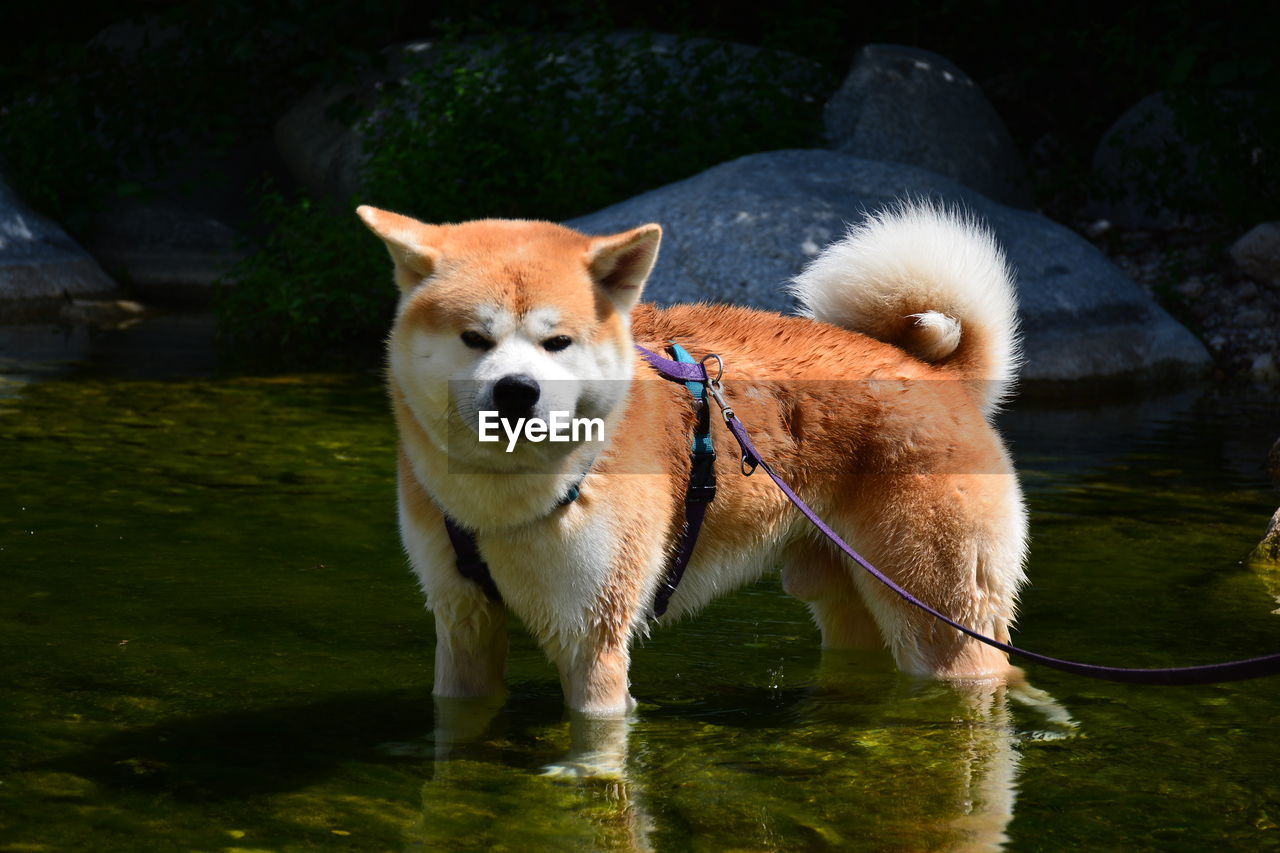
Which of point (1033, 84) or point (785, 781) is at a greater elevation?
point (1033, 84)

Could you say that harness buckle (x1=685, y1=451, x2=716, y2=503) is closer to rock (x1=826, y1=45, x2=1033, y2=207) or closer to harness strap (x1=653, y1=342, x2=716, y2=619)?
harness strap (x1=653, y1=342, x2=716, y2=619)

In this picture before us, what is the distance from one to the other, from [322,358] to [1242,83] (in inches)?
272

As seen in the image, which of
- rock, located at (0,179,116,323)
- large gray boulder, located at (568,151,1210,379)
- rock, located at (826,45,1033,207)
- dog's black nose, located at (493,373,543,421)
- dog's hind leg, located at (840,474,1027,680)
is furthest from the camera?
rock, located at (826,45,1033,207)

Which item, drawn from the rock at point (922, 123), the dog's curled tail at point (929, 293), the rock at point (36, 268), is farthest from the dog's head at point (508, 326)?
the rock at point (36, 268)

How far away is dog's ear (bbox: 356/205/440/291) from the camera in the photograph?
3.37 m

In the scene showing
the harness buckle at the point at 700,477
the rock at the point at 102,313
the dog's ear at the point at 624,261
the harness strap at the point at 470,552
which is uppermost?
the dog's ear at the point at 624,261

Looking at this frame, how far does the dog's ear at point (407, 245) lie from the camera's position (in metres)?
3.37

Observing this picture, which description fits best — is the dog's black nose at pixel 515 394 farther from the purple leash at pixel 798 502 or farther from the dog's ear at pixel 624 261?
the purple leash at pixel 798 502

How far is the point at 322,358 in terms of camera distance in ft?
30.8

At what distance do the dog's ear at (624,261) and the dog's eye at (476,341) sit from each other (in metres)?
0.34

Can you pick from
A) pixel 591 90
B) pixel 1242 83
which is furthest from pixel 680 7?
pixel 1242 83

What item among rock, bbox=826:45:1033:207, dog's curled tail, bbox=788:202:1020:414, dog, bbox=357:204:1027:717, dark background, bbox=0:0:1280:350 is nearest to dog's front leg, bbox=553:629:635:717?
dog, bbox=357:204:1027:717

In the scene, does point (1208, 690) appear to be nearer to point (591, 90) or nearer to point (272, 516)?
point (272, 516)

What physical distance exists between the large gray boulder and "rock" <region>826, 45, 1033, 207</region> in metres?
1.42
